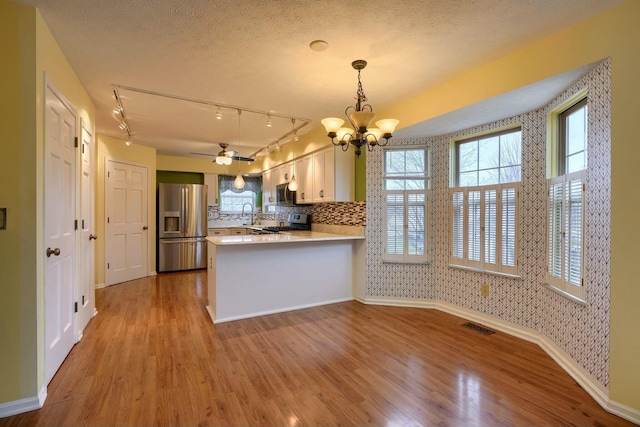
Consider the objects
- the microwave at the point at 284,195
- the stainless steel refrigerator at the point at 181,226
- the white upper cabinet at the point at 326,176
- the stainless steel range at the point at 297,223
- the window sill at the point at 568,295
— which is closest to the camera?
the window sill at the point at 568,295

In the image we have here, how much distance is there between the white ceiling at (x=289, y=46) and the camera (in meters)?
1.97

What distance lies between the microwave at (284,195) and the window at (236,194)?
2.30 m

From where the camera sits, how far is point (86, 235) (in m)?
3.38

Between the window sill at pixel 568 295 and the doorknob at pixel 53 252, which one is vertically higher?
the doorknob at pixel 53 252

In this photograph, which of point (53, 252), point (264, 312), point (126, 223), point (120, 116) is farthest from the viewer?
point (126, 223)

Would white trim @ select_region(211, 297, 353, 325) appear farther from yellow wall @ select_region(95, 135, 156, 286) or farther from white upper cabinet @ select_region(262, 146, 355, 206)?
yellow wall @ select_region(95, 135, 156, 286)

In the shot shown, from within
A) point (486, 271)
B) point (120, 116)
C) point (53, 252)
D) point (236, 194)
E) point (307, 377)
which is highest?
point (120, 116)

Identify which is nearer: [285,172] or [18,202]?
[18,202]

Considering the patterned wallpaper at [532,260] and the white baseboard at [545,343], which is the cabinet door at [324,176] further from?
the white baseboard at [545,343]

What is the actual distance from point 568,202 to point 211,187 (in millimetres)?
6716

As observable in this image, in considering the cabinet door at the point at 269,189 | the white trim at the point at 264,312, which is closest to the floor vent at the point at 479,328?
the white trim at the point at 264,312

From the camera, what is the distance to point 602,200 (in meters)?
2.09

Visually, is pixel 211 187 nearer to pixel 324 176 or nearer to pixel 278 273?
pixel 324 176

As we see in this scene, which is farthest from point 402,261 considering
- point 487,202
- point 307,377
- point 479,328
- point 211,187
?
point 211,187
